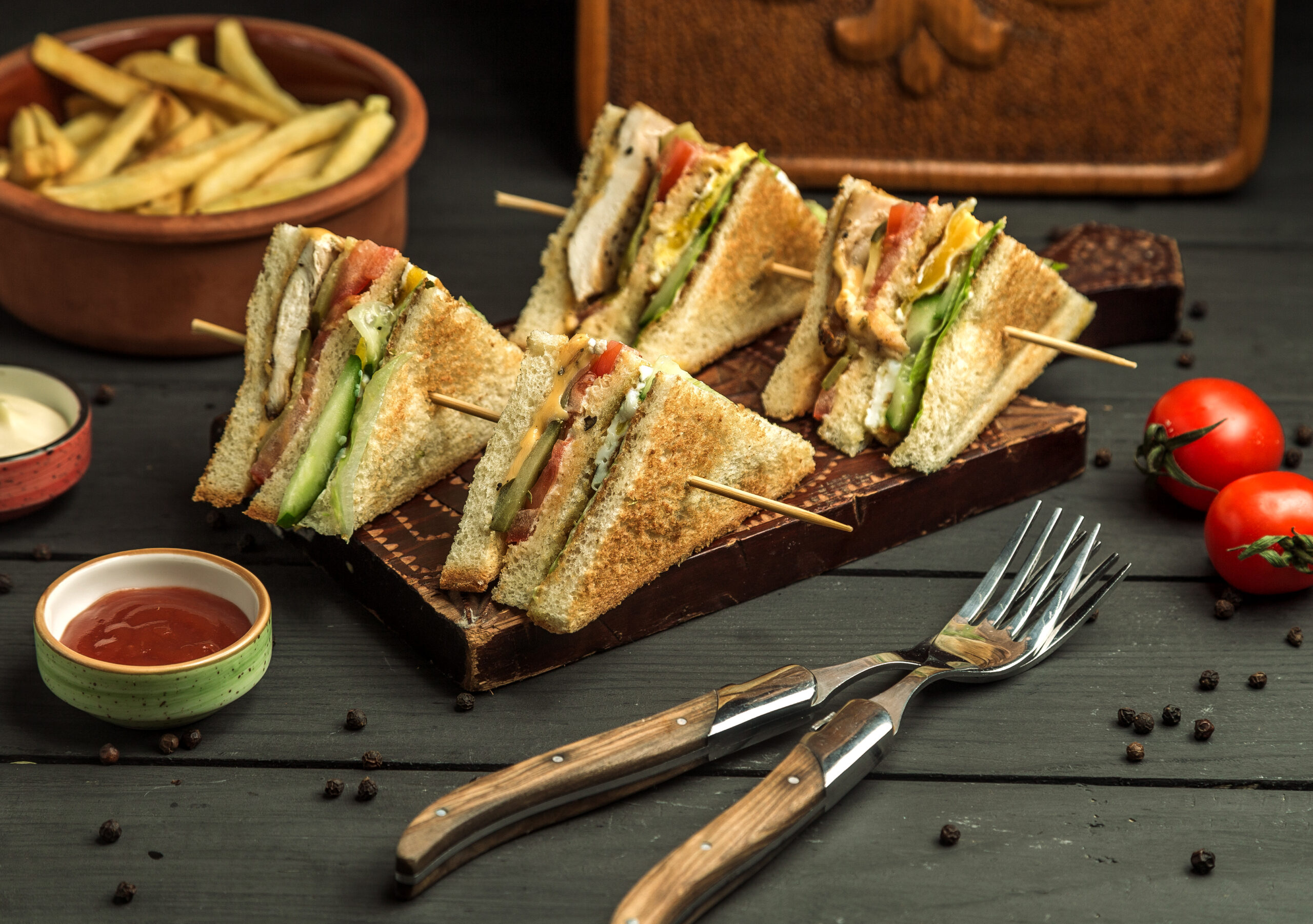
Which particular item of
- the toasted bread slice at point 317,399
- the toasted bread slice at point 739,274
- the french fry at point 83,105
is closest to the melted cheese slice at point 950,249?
the toasted bread slice at point 739,274

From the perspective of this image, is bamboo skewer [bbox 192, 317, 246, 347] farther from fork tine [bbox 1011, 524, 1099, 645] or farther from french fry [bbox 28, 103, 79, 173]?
fork tine [bbox 1011, 524, 1099, 645]

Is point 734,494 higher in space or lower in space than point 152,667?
higher

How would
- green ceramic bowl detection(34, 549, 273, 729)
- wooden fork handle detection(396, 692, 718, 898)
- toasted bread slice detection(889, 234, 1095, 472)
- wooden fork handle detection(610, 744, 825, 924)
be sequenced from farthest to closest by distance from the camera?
toasted bread slice detection(889, 234, 1095, 472) → green ceramic bowl detection(34, 549, 273, 729) → wooden fork handle detection(396, 692, 718, 898) → wooden fork handle detection(610, 744, 825, 924)

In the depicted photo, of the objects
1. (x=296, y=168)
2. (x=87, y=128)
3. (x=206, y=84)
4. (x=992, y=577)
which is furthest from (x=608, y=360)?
(x=87, y=128)

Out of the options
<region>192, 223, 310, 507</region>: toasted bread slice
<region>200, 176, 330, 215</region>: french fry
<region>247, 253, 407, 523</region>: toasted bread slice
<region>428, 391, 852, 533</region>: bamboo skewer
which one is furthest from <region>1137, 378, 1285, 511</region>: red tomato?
<region>200, 176, 330, 215</region>: french fry

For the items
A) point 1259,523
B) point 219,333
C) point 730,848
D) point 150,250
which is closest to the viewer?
point 730,848

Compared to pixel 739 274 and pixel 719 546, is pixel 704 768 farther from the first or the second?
pixel 739 274
